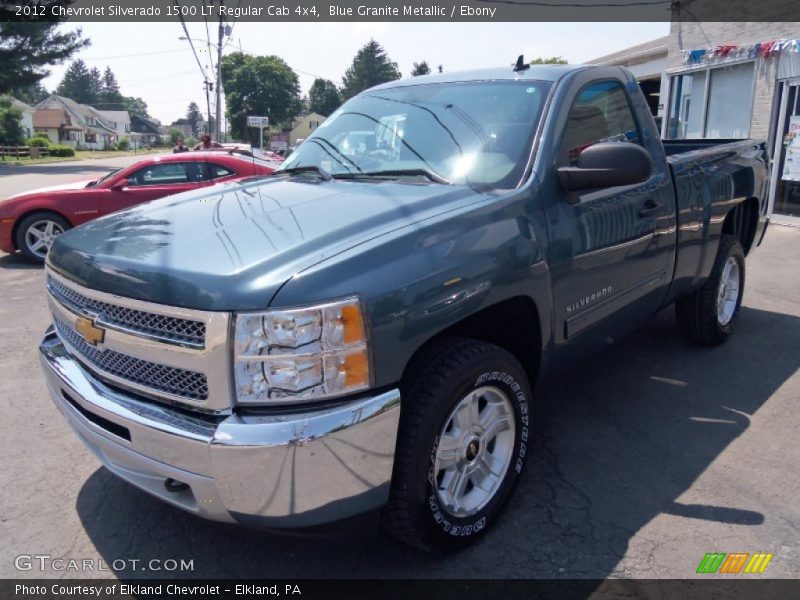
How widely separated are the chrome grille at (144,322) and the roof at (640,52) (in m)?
15.0

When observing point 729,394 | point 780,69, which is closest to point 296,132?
point 780,69

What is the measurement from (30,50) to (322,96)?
83.4 m

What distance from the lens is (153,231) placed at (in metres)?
2.79

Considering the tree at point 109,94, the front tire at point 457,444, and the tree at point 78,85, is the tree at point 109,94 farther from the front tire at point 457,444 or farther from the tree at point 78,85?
the front tire at point 457,444

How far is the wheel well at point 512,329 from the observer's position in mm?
2832

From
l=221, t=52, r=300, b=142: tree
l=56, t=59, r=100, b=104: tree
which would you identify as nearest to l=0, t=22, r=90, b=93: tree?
l=221, t=52, r=300, b=142: tree

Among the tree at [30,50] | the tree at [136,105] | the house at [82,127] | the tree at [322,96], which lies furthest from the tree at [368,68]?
the tree at [136,105]

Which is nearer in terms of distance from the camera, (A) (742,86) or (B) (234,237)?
(B) (234,237)

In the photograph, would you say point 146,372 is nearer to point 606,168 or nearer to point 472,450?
point 472,450

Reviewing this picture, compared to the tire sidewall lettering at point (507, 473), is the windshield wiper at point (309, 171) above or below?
above

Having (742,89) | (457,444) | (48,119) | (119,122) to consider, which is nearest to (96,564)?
(457,444)

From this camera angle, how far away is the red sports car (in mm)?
8766

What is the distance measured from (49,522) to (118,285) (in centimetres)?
130

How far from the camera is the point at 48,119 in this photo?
305ft
